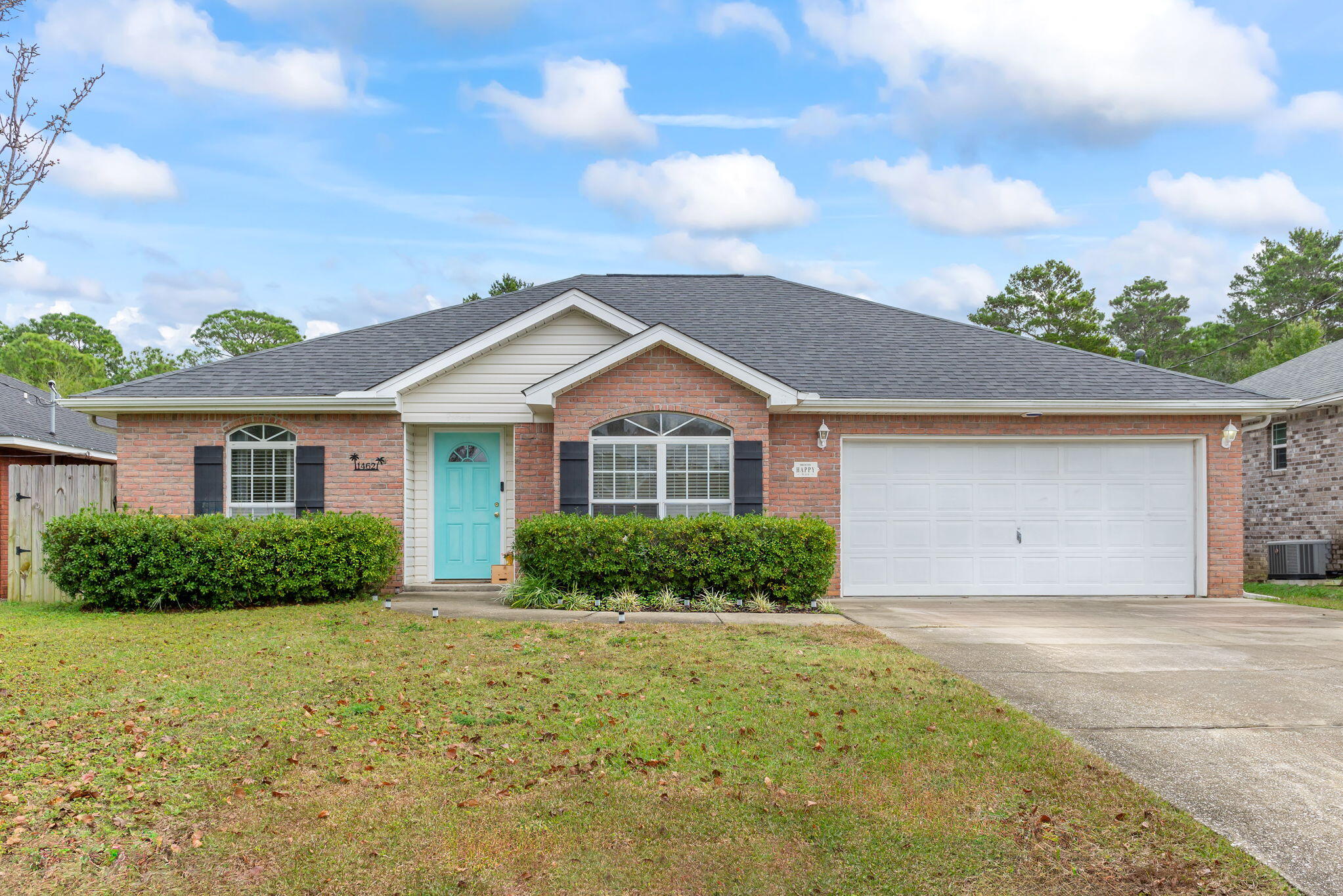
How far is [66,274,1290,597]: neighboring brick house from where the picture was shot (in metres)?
11.9

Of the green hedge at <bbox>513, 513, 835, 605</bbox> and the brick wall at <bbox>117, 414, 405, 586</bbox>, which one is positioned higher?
the brick wall at <bbox>117, 414, 405, 586</bbox>

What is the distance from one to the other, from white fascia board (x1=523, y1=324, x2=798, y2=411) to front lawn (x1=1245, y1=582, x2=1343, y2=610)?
27.4 feet

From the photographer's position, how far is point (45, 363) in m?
35.5

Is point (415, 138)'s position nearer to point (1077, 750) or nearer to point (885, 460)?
point (885, 460)

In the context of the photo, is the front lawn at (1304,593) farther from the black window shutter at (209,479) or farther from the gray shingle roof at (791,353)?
the black window shutter at (209,479)

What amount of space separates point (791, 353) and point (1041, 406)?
3857 mm

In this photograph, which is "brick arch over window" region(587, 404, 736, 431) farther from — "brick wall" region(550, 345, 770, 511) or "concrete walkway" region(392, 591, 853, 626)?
"concrete walkway" region(392, 591, 853, 626)

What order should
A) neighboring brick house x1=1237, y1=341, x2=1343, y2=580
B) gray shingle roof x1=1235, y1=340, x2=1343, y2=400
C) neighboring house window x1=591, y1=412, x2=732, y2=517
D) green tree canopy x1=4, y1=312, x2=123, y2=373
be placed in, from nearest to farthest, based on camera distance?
neighboring house window x1=591, y1=412, x2=732, y2=517 < neighboring brick house x1=1237, y1=341, x2=1343, y2=580 < gray shingle roof x1=1235, y1=340, x2=1343, y2=400 < green tree canopy x1=4, y1=312, x2=123, y2=373

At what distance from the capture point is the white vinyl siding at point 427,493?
12.5 meters

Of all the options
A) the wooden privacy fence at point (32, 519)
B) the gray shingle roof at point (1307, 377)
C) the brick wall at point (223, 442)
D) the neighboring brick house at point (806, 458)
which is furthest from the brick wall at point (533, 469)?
the gray shingle roof at point (1307, 377)

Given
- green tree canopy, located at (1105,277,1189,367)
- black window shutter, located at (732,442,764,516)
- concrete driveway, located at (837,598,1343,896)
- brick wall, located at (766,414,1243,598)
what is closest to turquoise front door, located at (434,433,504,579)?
black window shutter, located at (732,442,764,516)

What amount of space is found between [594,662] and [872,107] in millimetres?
12136

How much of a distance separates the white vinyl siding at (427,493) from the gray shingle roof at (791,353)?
114 cm

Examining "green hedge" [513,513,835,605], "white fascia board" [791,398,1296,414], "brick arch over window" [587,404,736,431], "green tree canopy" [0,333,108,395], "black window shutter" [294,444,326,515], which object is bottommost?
"green hedge" [513,513,835,605]
